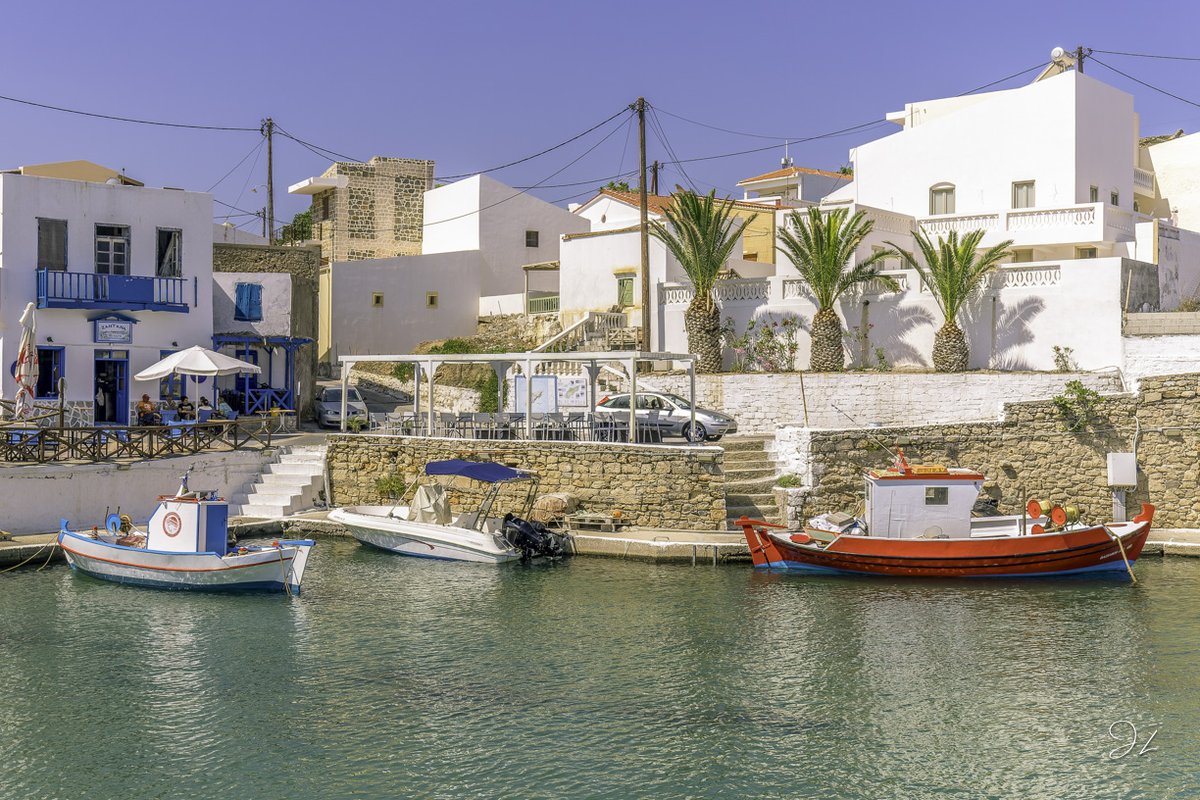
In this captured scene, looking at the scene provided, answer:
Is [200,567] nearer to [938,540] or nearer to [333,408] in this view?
[938,540]

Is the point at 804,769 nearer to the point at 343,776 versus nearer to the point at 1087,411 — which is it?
the point at 343,776

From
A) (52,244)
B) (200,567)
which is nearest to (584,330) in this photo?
(52,244)

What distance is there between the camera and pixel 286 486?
26375 mm

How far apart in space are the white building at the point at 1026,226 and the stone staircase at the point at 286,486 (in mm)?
11933

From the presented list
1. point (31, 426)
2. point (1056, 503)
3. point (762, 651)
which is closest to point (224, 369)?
point (31, 426)

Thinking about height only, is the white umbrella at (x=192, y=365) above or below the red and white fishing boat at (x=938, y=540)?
above

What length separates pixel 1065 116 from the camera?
113 ft

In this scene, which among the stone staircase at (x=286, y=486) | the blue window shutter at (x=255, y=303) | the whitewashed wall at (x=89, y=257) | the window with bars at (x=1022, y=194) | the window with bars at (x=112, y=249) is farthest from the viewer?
the window with bars at (x=1022, y=194)

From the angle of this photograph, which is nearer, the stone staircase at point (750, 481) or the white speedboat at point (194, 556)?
the white speedboat at point (194, 556)

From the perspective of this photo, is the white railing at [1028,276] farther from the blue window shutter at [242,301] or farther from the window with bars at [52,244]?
the window with bars at [52,244]

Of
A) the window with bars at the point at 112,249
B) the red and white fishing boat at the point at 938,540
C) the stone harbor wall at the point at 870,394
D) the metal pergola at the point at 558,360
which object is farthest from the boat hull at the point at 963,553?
the window with bars at the point at 112,249

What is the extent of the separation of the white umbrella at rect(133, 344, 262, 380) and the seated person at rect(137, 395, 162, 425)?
68 centimetres

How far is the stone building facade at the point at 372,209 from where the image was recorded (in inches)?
1905

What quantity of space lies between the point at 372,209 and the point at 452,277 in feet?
24.7
